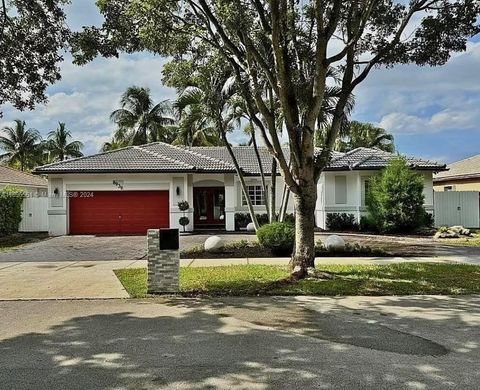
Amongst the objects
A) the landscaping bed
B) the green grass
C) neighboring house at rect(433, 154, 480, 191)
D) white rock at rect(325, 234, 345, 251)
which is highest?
neighboring house at rect(433, 154, 480, 191)

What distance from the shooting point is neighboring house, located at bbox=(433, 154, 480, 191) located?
27.7 metres

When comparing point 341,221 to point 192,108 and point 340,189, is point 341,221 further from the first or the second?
point 192,108

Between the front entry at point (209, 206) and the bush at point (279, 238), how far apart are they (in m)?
12.4

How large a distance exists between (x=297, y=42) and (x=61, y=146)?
141 ft

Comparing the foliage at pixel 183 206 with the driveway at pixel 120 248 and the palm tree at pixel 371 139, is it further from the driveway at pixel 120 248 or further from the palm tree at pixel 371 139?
the palm tree at pixel 371 139

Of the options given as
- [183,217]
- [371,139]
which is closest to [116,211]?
[183,217]

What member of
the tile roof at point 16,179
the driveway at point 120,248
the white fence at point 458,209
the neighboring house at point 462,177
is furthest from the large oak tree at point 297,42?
the tile roof at point 16,179

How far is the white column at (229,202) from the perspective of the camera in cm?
2455

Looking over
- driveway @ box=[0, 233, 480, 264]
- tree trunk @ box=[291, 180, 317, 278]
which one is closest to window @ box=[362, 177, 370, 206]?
driveway @ box=[0, 233, 480, 264]

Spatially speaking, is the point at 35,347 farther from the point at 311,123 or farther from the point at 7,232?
the point at 7,232

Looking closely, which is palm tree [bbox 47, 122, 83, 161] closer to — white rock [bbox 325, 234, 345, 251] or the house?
the house

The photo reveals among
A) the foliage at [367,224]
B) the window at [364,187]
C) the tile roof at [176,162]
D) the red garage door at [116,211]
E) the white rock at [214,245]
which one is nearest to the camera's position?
the white rock at [214,245]

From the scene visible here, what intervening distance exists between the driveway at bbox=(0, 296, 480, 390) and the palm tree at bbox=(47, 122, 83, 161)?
44.1 meters

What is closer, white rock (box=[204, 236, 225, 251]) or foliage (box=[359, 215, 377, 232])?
white rock (box=[204, 236, 225, 251])
